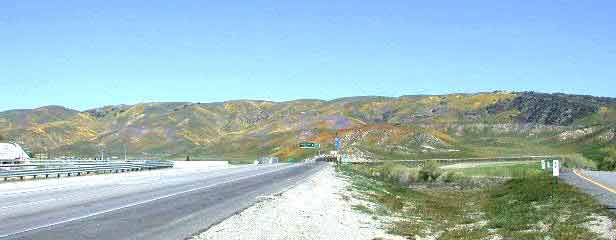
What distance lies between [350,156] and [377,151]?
10302 mm

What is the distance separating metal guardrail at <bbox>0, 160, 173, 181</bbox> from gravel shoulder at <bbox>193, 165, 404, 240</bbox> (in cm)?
2211

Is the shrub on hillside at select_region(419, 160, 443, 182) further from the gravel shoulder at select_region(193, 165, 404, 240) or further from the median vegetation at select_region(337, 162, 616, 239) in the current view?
the gravel shoulder at select_region(193, 165, 404, 240)

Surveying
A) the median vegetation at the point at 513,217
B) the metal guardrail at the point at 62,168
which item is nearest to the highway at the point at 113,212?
the median vegetation at the point at 513,217

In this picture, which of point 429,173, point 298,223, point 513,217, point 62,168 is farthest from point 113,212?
point 429,173

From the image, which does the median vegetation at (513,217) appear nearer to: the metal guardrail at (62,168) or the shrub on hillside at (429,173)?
the metal guardrail at (62,168)

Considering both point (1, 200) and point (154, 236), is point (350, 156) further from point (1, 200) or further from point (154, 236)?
point (154, 236)

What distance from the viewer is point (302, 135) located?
190125mm

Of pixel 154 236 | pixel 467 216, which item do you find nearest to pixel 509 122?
pixel 467 216

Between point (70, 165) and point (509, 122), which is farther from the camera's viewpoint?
point (509, 122)

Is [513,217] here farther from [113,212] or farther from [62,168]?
[62,168]

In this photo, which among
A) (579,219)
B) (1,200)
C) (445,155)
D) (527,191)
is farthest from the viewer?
(445,155)

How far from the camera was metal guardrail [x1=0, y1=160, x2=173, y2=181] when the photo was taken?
141 feet

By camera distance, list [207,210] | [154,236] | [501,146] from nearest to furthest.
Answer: [154,236], [207,210], [501,146]

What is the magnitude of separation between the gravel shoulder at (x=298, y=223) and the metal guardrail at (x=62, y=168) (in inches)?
871
